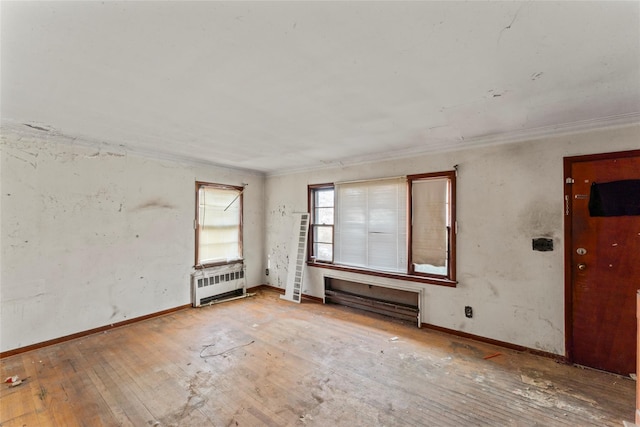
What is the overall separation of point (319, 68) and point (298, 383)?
2563 millimetres

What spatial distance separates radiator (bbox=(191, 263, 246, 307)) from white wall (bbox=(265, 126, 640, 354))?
10.9ft

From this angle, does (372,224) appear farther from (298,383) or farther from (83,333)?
(83,333)

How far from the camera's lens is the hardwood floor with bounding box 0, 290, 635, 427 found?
6.59 ft

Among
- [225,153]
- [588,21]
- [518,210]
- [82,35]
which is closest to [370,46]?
[588,21]

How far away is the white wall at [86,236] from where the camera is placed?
294 cm

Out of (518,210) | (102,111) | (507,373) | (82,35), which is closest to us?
(82,35)

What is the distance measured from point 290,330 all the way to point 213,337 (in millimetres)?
964

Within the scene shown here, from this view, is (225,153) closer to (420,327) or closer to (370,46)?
(370,46)

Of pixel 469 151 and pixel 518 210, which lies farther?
pixel 469 151

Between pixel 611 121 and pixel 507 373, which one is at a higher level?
pixel 611 121

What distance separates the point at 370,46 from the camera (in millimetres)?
1468

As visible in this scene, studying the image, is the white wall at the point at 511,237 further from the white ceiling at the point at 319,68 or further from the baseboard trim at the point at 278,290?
the baseboard trim at the point at 278,290

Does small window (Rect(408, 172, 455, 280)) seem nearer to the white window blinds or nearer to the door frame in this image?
the white window blinds

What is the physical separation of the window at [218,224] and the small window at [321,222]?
1.46 m
